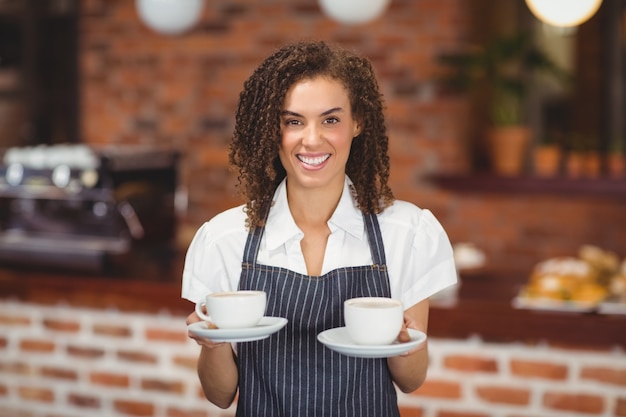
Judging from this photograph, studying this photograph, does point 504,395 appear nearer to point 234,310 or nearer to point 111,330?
point 111,330

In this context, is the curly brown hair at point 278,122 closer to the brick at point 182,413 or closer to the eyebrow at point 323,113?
the eyebrow at point 323,113

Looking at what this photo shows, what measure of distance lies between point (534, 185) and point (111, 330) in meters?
2.36

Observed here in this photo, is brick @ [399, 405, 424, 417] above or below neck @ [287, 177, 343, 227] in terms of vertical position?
below

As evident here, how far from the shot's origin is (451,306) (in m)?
2.72

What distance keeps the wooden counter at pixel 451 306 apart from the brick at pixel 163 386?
0.28 m

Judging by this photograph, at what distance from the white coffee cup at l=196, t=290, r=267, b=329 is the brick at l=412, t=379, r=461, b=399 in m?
1.44

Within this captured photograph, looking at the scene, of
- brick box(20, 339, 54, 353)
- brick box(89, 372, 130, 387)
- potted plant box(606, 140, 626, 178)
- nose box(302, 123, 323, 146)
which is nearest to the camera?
nose box(302, 123, 323, 146)

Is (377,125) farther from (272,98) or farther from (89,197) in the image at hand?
(89,197)

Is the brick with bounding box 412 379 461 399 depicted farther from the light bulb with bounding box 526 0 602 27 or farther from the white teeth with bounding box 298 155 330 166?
the light bulb with bounding box 526 0 602 27

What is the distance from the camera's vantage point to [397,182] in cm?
453

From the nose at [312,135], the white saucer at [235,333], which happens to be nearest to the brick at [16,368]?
the white saucer at [235,333]

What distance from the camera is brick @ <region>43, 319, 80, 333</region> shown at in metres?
3.21

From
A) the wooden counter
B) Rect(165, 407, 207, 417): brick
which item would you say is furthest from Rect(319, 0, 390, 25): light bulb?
Rect(165, 407, 207, 417): brick

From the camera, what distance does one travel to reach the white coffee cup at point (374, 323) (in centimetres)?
143
